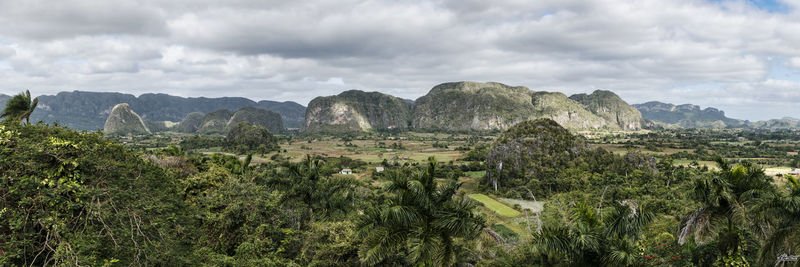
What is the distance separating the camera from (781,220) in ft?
36.1

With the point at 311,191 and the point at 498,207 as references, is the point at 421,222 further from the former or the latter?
the point at 498,207

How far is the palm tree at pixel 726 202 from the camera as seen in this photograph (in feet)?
39.2

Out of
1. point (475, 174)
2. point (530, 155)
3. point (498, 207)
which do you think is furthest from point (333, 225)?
point (475, 174)

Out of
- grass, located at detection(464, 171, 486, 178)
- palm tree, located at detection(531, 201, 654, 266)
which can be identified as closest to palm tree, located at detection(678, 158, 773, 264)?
palm tree, located at detection(531, 201, 654, 266)

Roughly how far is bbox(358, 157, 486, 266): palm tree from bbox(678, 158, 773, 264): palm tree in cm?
813

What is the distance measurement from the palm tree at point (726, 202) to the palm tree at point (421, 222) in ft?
26.7

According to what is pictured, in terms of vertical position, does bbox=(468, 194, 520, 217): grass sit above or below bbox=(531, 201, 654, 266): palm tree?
below

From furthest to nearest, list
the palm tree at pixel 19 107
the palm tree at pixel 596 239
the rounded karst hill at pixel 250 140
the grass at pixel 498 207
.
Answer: the rounded karst hill at pixel 250 140
the grass at pixel 498 207
the palm tree at pixel 19 107
the palm tree at pixel 596 239

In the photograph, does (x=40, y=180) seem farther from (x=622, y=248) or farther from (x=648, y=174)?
(x=648, y=174)

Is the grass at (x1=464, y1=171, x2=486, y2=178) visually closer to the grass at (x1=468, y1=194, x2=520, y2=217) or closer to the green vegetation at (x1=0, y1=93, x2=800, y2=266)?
the grass at (x1=468, y1=194, x2=520, y2=217)

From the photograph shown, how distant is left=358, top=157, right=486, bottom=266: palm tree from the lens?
11.1 metres

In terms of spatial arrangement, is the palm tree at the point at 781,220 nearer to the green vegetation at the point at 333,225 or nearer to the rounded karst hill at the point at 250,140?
the green vegetation at the point at 333,225

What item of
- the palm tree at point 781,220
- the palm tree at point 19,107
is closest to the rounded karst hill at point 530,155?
the palm tree at point 781,220

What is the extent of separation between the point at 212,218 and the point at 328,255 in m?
Answer: 5.31
